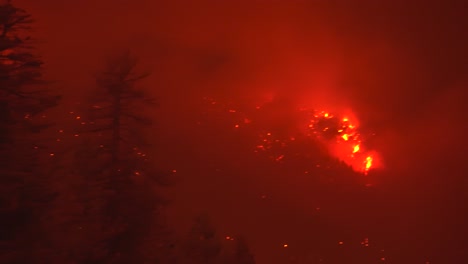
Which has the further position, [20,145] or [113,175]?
[113,175]

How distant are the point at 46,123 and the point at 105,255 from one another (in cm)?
433

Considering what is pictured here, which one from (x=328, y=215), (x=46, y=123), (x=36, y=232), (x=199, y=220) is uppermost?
(x=46, y=123)

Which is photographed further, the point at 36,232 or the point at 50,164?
the point at 50,164

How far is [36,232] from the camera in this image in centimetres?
1645

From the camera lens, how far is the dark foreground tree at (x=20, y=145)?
1538 cm

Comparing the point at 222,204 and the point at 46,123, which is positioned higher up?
the point at 46,123

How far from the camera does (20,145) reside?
16266mm

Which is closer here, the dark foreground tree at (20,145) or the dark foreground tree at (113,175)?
the dark foreground tree at (20,145)

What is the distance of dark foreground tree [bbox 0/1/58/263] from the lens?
15383mm

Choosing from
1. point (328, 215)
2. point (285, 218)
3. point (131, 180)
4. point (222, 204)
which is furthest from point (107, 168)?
point (328, 215)

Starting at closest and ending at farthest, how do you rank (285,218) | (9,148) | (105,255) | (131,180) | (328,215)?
(9,148) → (105,255) → (131,180) → (285,218) → (328,215)

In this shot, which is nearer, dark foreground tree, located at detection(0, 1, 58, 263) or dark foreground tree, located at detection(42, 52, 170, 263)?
dark foreground tree, located at detection(0, 1, 58, 263)

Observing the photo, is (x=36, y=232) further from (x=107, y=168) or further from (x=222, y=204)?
(x=222, y=204)

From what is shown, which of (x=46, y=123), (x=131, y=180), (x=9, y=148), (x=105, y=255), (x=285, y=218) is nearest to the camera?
(x=9, y=148)
